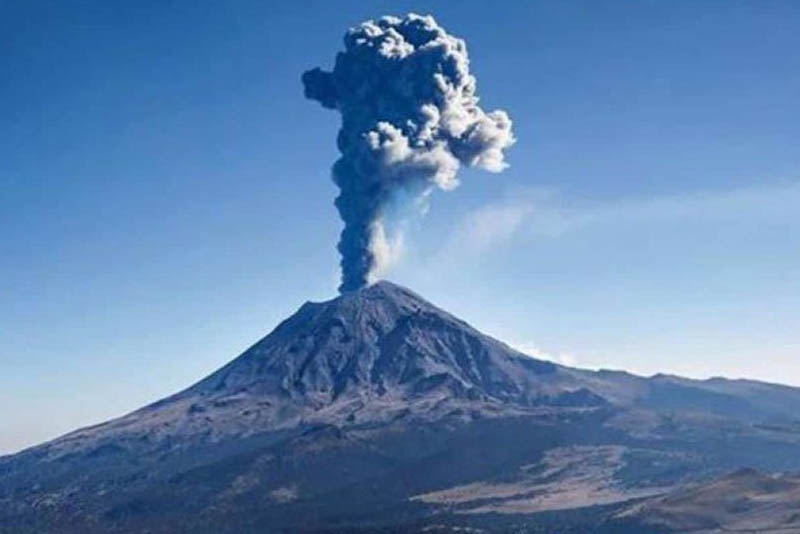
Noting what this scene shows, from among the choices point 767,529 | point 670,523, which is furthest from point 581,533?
point 767,529

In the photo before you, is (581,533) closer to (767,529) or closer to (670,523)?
(670,523)

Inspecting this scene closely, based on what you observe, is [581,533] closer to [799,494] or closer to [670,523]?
[670,523]

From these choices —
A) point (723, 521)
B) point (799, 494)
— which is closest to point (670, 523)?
point (723, 521)

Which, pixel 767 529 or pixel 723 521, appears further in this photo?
pixel 723 521

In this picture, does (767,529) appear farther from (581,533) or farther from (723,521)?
(581,533)

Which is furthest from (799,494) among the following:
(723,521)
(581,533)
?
(581,533)

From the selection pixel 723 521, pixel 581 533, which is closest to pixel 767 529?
pixel 723 521
